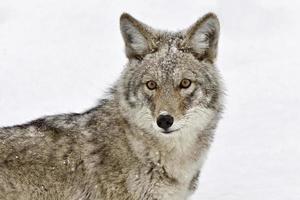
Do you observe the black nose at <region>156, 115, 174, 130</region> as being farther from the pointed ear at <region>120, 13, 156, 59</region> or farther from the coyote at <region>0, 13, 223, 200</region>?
the pointed ear at <region>120, 13, 156, 59</region>

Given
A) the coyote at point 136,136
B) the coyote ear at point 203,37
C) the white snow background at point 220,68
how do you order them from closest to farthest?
the coyote at point 136,136 < the coyote ear at point 203,37 < the white snow background at point 220,68

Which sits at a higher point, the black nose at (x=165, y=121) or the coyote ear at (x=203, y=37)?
the coyote ear at (x=203, y=37)

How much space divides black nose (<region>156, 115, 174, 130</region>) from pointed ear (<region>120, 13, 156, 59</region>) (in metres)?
0.95

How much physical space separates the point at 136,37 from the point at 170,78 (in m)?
0.68

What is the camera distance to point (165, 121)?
6.41 m

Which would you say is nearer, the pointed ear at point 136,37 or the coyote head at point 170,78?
the coyote head at point 170,78

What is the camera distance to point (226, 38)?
623 inches

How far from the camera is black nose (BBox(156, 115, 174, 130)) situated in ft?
21.0

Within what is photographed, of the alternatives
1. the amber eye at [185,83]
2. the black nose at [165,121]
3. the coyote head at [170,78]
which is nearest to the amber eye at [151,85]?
the coyote head at [170,78]

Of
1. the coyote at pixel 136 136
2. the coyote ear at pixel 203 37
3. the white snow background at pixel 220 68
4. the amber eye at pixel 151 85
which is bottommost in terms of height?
the white snow background at pixel 220 68

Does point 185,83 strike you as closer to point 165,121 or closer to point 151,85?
point 151,85

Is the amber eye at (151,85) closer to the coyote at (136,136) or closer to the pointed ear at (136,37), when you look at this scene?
the coyote at (136,136)

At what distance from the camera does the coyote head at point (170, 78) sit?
6586mm

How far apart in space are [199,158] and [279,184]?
3027 mm
